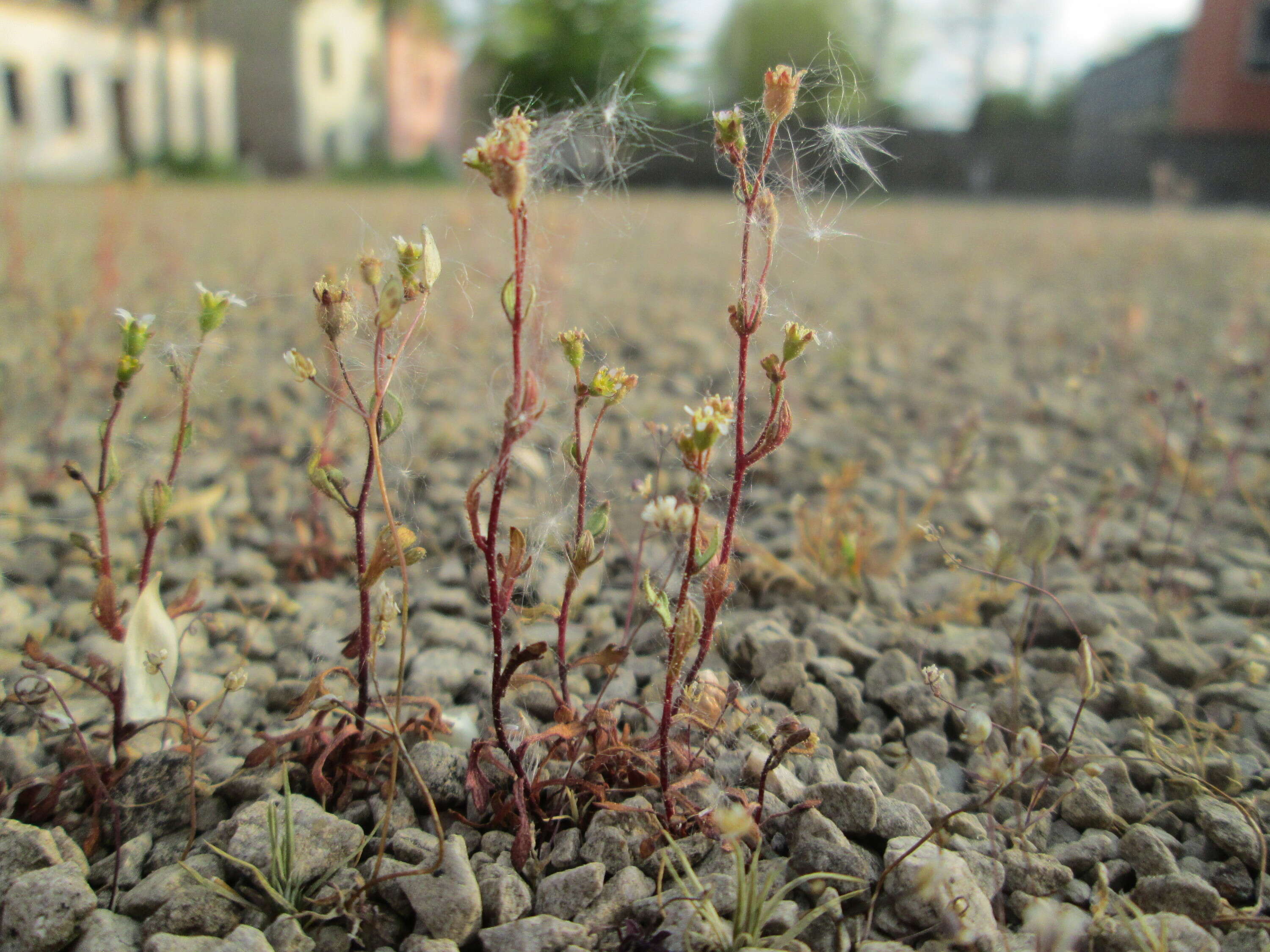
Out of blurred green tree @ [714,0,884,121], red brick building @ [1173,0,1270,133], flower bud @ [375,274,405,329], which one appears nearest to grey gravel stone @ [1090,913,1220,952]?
flower bud @ [375,274,405,329]

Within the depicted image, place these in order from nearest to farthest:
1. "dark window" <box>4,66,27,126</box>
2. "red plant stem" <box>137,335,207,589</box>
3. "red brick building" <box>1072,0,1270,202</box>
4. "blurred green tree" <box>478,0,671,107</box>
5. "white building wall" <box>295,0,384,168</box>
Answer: "red plant stem" <box>137,335,207,589</box> → "red brick building" <box>1072,0,1270,202</box> → "dark window" <box>4,66,27,126</box> → "white building wall" <box>295,0,384,168</box> → "blurred green tree" <box>478,0,671,107</box>

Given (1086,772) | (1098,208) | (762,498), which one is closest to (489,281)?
(762,498)

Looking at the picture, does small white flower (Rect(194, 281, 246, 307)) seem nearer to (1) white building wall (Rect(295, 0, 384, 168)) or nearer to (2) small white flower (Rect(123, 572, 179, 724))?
(2) small white flower (Rect(123, 572, 179, 724))

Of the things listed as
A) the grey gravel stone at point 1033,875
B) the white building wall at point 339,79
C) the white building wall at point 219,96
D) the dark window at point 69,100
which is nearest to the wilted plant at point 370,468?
the grey gravel stone at point 1033,875

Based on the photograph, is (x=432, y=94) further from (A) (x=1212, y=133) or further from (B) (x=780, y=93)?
(B) (x=780, y=93)

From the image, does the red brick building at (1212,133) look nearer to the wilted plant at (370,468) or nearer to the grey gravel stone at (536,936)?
the wilted plant at (370,468)
